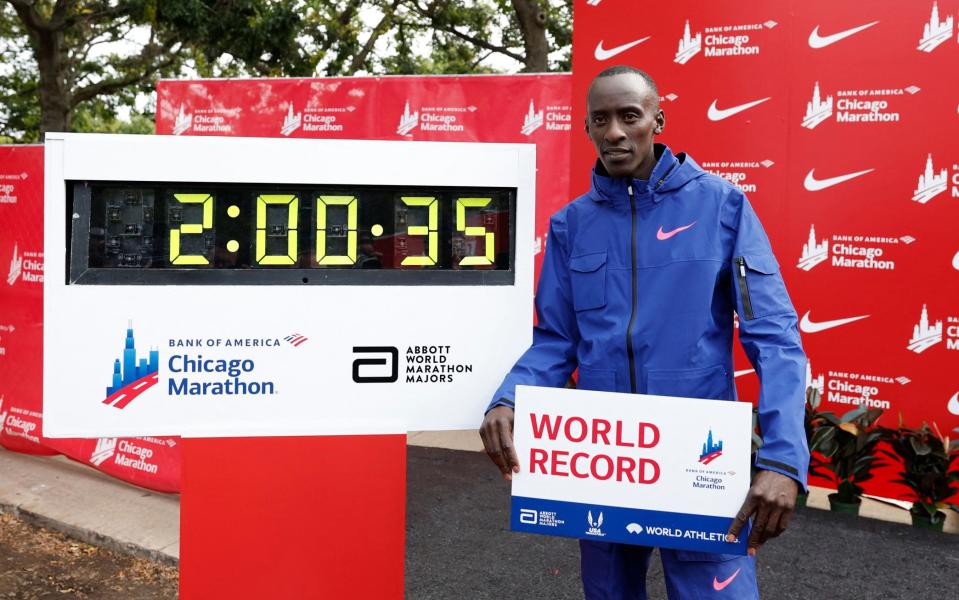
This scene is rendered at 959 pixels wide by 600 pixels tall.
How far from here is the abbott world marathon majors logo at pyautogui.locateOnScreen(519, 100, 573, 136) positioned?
21.7ft

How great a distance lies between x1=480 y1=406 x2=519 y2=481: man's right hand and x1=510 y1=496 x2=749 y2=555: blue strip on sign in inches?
3.5

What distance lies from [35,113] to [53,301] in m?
20.7

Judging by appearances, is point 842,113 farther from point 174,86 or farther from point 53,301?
point 174,86

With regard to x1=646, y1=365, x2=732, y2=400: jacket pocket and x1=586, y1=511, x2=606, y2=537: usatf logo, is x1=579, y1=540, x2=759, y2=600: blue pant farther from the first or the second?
x1=646, y1=365, x2=732, y2=400: jacket pocket

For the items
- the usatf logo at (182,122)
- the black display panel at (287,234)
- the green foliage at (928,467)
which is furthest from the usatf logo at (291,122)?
the black display panel at (287,234)

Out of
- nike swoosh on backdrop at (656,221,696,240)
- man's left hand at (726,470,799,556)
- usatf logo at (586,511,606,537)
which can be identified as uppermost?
nike swoosh on backdrop at (656,221,696,240)

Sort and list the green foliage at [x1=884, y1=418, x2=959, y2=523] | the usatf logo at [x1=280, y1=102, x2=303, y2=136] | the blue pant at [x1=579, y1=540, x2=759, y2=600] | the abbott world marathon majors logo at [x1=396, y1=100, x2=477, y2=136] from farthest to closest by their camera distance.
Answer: the usatf logo at [x1=280, y1=102, x2=303, y2=136], the abbott world marathon majors logo at [x1=396, y1=100, x2=477, y2=136], the green foliage at [x1=884, y1=418, x2=959, y2=523], the blue pant at [x1=579, y1=540, x2=759, y2=600]

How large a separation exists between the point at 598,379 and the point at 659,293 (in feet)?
0.93

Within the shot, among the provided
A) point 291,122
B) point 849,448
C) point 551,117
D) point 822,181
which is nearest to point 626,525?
point 849,448

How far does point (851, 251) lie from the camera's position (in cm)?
531

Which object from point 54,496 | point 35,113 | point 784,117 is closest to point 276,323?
point 54,496

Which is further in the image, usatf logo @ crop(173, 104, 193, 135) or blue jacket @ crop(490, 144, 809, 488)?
usatf logo @ crop(173, 104, 193, 135)

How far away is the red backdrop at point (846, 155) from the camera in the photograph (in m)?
5.09

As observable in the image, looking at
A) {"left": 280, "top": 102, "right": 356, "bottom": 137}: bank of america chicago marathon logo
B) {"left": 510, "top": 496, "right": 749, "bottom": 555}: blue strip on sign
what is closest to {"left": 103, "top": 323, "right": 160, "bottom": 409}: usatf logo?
{"left": 510, "top": 496, "right": 749, "bottom": 555}: blue strip on sign
